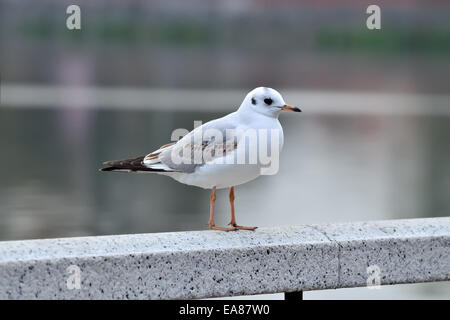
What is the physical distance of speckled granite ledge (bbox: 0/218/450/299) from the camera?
4.45 m

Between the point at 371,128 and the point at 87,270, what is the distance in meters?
36.5

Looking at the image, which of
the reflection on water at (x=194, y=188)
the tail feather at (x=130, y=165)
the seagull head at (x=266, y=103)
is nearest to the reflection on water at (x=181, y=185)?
the reflection on water at (x=194, y=188)

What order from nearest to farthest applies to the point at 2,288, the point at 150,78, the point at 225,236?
the point at 2,288 < the point at 225,236 < the point at 150,78

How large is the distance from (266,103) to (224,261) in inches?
48.7

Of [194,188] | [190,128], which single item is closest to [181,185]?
[194,188]

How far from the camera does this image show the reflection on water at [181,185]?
18141 mm

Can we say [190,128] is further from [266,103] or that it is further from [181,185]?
[266,103]

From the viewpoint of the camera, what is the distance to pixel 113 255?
4.54m

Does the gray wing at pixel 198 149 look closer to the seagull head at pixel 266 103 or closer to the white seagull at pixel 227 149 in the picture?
the white seagull at pixel 227 149

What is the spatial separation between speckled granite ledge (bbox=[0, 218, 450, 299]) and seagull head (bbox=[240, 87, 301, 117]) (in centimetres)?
75

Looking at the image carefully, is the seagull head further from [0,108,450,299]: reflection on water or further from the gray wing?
[0,108,450,299]: reflection on water

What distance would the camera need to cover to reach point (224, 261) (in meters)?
4.76
